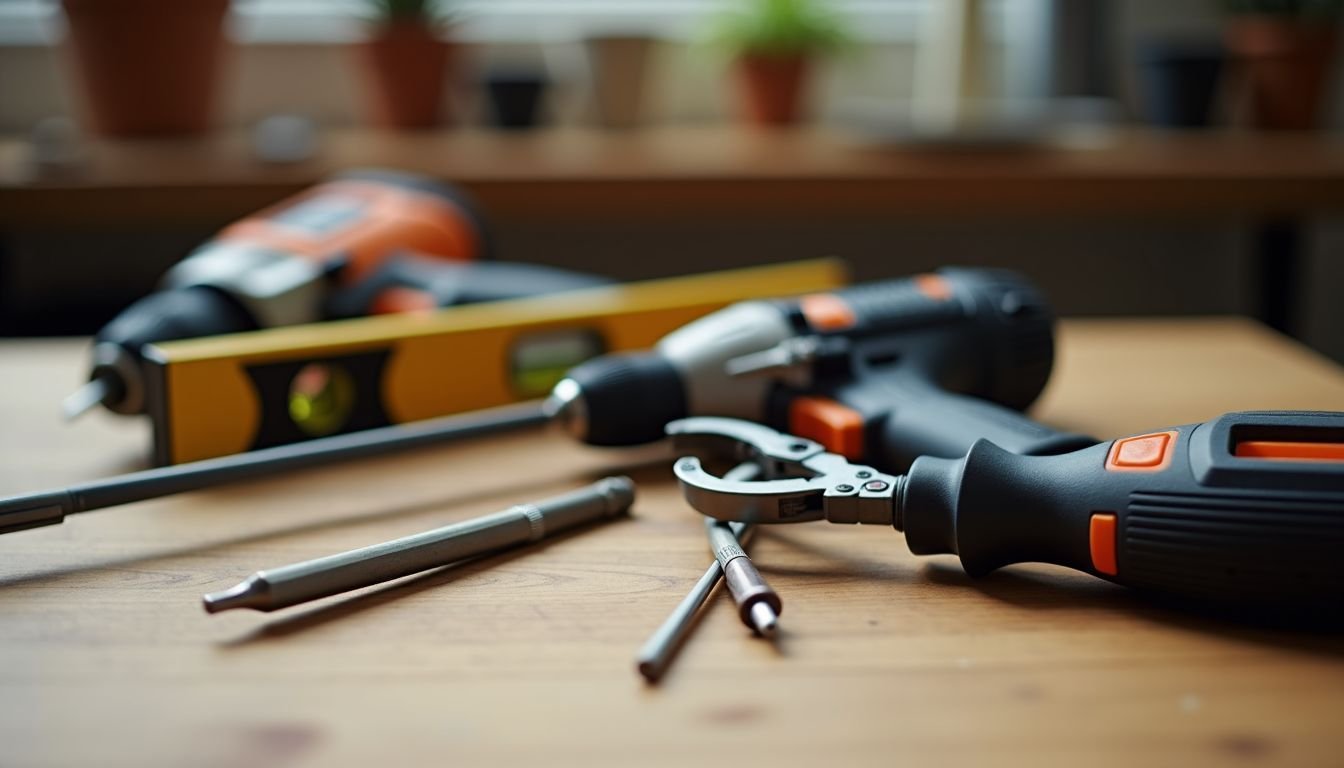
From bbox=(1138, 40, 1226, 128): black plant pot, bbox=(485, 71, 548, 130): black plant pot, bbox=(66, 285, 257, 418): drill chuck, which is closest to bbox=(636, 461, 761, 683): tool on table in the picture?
bbox=(66, 285, 257, 418): drill chuck

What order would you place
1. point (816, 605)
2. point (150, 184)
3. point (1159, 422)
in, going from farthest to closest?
point (150, 184) < point (1159, 422) < point (816, 605)

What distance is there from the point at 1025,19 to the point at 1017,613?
1.21 metres

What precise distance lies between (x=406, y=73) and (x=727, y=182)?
0.44 metres

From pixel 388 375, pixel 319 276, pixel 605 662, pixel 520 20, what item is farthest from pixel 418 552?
pixel 520 20

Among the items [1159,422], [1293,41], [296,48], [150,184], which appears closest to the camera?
[1159,422]

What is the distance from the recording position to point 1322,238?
5.23ft

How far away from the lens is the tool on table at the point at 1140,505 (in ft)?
1.28

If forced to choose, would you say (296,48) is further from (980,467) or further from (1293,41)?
(980,467)

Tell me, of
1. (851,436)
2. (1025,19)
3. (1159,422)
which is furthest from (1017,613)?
(1025,19)

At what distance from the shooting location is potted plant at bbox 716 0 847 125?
142cm

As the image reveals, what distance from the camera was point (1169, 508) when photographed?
409 mm

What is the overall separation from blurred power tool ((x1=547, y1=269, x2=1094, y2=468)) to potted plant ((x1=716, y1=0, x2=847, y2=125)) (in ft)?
2.57

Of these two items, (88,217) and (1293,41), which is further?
(1293,41)

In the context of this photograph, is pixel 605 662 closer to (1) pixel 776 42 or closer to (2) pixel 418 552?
(2) pixel 418 552
